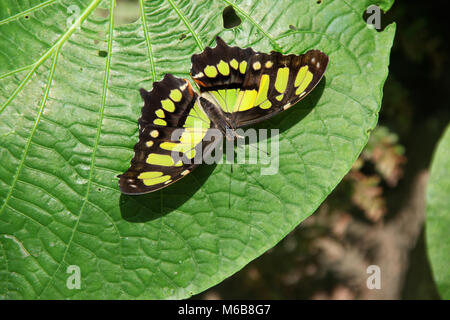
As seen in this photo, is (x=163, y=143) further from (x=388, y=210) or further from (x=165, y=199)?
(x=388, y=210)

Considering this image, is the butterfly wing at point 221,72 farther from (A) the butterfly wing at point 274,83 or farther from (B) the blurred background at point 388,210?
(B) the blurred background at point 388,210

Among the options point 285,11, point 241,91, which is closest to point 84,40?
point 241,91

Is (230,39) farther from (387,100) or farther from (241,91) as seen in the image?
(387,100)

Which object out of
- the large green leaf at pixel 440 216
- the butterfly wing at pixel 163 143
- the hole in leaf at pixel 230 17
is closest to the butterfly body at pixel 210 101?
the butterfly wing at pixel 163 143

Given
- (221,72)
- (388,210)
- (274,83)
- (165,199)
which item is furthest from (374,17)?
(388,210)

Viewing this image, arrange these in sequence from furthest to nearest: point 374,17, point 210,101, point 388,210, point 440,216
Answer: point 388,210 → point 440,216 → point 210,101 → point 374,17
